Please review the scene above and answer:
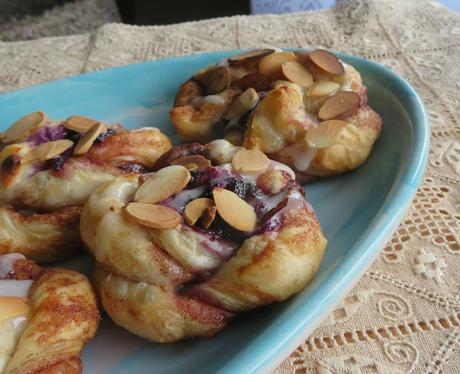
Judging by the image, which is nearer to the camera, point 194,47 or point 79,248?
point 79,248

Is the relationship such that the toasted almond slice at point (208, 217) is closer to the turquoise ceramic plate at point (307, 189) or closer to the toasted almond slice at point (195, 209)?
the toasted almond slice at point (195, 209)

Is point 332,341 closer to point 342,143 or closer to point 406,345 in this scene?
point 406,345

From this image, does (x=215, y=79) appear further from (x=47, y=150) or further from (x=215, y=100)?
(x=47, y=150)

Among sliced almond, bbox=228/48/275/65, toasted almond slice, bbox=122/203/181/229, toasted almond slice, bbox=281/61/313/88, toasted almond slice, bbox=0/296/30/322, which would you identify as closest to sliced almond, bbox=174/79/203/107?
sliced almond, bbox=228/48/275/65

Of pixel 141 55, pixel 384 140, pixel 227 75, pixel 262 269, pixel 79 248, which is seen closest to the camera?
pixel 262 269

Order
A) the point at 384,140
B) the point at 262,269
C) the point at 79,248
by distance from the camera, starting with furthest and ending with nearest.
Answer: the point at 384,140 < the point at 79,248 < the point at 262,269

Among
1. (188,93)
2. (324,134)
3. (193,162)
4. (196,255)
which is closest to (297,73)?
(324,134)

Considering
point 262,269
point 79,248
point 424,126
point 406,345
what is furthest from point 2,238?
point 424,126
